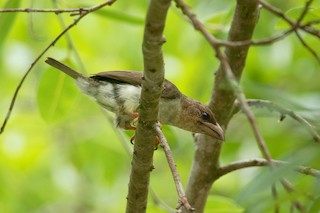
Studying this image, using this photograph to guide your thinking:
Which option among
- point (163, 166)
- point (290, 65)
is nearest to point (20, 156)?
point (163, 166)

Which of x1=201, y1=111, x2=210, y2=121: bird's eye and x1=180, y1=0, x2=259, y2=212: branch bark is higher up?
x1=201, y1=111, x2=210, y2=121: bird's eye

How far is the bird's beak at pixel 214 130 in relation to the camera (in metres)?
4.20

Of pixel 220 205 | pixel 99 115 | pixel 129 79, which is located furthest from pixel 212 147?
pixel 99 115

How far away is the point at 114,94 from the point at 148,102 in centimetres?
198

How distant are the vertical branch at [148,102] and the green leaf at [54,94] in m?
1.13

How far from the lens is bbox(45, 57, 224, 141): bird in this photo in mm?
4547

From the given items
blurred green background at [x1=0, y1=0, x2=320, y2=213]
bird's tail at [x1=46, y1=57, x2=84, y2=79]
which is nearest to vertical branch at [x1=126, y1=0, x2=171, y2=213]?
bird's tail at [x1=46, y1=57, x2=84, y2=79]

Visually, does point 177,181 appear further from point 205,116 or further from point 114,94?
point 114,94

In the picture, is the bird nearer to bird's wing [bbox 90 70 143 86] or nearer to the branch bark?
bird's wing [bbox 90 70 143 86]

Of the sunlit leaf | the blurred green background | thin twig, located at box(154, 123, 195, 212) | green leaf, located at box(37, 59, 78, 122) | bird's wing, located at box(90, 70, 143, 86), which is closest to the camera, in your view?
→ thin twig, located at box(154, 123, 195, 212)

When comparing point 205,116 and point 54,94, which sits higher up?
point 205,116

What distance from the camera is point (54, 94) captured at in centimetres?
428

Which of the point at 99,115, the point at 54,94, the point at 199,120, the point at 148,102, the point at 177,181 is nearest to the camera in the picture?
the point at 177,181

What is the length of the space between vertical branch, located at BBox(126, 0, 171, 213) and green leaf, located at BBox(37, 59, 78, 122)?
1134 millimetres
